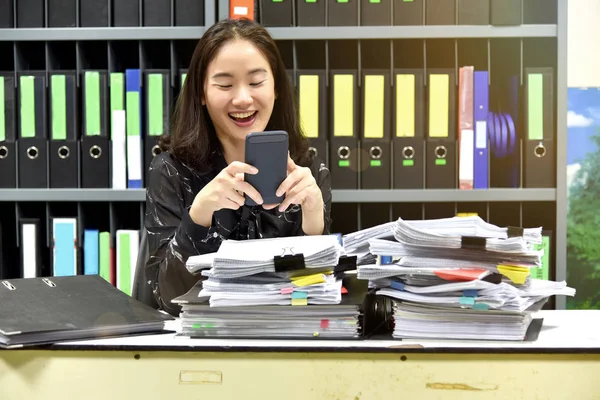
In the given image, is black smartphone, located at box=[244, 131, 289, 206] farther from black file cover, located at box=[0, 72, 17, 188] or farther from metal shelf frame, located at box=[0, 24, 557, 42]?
black file cover, located at box=[0, 72, 17, 188]

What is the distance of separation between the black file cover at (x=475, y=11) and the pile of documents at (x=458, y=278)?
1.31 m

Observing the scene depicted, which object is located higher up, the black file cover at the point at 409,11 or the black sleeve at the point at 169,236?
the black file cover at the point at 409,11

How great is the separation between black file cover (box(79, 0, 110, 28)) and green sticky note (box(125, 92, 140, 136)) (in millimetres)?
233

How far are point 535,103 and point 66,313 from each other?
155 centimetres

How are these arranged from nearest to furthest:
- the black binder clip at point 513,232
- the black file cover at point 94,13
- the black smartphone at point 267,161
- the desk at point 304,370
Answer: the desk at point 304,370, the black binder clip at point 513,232, the black smartphone at point 267,161, the black file cover at point 94,13

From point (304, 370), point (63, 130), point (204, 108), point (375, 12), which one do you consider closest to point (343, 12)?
point (375, 12)

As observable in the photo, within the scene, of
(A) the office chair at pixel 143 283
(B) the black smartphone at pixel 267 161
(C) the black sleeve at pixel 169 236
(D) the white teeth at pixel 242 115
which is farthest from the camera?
(D) the white teeth at pixel 242 115

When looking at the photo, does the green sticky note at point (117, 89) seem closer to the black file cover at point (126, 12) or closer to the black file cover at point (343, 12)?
→ the black file cover at point (126, 12)

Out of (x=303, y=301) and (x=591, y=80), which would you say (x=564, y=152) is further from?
(x=303, y=301)

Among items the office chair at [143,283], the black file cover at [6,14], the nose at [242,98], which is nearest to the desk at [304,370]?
the office chair at [143,283]

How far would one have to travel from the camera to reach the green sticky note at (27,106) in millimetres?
2293

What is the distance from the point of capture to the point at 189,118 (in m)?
1.81

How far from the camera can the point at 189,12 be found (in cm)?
231

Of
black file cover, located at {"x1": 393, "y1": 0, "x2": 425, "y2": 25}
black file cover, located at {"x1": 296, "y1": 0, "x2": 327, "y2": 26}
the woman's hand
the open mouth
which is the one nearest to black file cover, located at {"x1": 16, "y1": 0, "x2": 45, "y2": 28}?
black file cover, located at {"x1": 296, "y1": 0, "x2": 327, "y2": 26}
